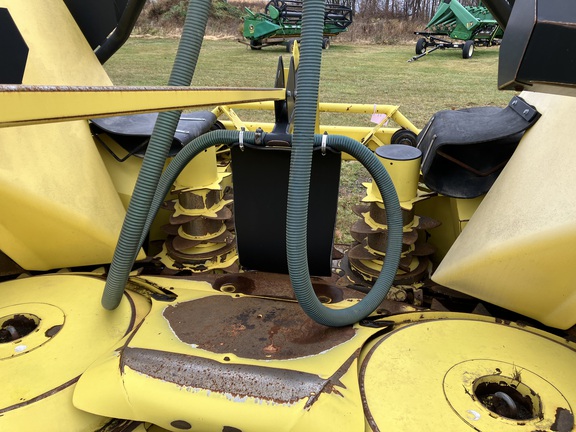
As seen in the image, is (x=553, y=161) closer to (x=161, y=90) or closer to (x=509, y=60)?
(x=509, y=60)

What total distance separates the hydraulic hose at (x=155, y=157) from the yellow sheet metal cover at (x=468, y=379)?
0.60 meters

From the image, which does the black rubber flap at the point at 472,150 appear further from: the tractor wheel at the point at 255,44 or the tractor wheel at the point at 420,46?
the tractor wheel at the point at 255,44

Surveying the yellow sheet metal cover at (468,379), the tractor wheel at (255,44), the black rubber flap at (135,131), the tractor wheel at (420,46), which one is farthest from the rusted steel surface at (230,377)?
the tractor wheel at (255,44)

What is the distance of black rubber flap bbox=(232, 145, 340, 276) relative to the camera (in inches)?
51.1

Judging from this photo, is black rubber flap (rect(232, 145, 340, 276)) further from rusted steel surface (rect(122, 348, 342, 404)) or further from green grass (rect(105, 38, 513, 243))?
green grass (rect(105, 38, 513, 243))

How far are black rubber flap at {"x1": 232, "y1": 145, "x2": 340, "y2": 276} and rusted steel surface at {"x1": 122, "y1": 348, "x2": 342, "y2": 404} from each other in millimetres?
510

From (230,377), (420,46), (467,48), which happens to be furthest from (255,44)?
(230,377)

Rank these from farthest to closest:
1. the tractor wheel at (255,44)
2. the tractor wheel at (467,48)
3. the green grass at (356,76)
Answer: the tractor wheel at (255,44) < the tractor wheel at (467,48) < the green grass at (356,76)

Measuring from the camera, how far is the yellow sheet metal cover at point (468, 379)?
0.90 metres

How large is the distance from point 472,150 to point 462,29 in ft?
42.6

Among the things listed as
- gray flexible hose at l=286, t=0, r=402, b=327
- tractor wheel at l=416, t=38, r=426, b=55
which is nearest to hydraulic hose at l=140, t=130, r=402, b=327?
gray flexible hose at l=286, t=0, r=402, b=327

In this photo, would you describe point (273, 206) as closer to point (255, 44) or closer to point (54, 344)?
point (54, 344)

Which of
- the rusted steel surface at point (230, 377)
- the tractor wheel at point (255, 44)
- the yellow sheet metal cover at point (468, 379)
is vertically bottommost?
the tractor wheel at point (255, 44)

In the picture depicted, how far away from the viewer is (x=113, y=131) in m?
1.53
